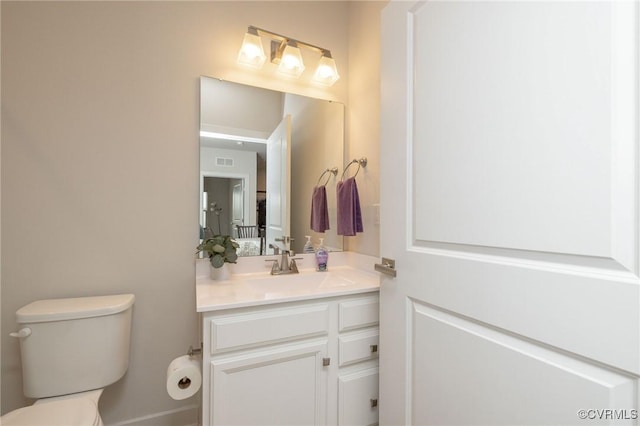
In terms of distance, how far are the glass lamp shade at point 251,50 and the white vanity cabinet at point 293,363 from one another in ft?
4.44

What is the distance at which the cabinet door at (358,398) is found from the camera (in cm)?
124

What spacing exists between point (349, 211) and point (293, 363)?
0.84 meters

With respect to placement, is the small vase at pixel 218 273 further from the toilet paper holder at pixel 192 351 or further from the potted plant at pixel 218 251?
the toilet paper holder at pixel 192 351

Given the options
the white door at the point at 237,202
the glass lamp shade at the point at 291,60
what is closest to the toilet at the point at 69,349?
the white door at the point at 237,202

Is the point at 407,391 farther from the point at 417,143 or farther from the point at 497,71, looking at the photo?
the point at 497,71

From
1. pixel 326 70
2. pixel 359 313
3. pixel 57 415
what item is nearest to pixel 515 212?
pixel 359 313

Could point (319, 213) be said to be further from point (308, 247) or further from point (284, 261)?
point (284, 261)

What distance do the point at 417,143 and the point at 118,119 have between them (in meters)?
1.42

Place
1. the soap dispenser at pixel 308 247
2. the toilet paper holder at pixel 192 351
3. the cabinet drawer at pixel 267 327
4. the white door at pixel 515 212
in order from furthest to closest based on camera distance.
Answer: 1. the soap dispenser at pixel 308 247
2. the toilet paper holder at pixel 192 351
3. the cabinet drawer at pixel 267 327
4. the white door at pixel 515 212

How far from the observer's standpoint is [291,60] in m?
1.67

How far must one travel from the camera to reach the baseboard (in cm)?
143

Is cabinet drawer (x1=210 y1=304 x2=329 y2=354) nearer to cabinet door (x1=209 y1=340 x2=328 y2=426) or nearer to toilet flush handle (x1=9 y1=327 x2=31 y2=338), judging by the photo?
cabinet door (x1=209 y1=340 x2=328 y2=426)

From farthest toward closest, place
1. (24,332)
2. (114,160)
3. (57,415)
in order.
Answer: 1. (114,160)
2. (24,332)
3. (57,415)

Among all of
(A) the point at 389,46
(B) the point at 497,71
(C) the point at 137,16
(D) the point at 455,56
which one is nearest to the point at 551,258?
(B) the point at 497,71
